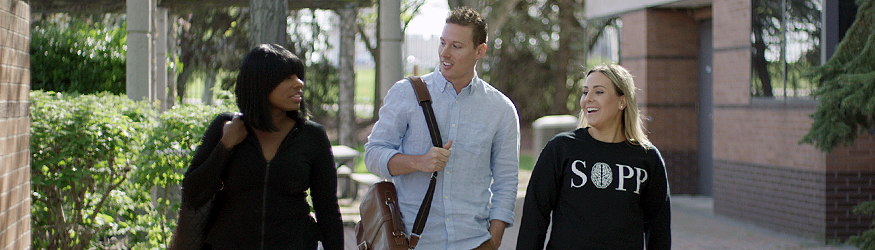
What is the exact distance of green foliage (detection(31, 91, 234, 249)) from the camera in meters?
5.93

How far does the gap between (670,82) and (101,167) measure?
8.91 meters

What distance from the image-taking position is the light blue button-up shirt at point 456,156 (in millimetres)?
3457

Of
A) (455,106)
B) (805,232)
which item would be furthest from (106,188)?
(805,232)

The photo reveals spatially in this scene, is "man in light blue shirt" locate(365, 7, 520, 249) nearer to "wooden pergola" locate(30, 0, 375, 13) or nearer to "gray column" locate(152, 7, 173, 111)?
"wooden pergola" locate(30, 0, 375, 13)

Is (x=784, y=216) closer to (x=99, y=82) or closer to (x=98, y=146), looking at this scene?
(x=98, y=146)

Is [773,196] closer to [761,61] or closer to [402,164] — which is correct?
[761,61]

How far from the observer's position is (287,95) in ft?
11.1

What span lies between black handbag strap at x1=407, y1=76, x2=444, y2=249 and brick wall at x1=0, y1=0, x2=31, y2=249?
2092mm

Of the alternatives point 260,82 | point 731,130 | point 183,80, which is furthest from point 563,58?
point 260,82

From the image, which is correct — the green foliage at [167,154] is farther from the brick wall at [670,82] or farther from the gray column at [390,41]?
the brick wall at [670,82]

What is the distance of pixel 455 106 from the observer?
3.56 metres

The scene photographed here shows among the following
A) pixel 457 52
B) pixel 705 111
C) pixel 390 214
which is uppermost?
pixel 705 111

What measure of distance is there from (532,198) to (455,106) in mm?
487

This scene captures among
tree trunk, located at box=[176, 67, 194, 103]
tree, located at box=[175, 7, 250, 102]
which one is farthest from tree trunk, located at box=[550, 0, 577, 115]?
tree trunk, located at box=[176, 67, 194, 103]
